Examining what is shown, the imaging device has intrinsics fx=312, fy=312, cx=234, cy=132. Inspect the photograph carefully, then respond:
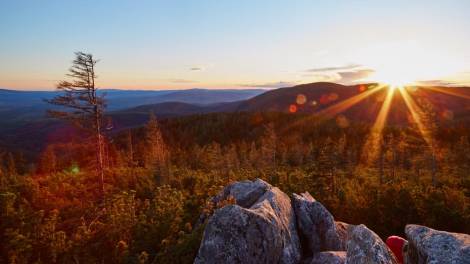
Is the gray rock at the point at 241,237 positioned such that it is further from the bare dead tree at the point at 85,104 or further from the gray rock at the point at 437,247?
the bare dead tree at the point at 85,104

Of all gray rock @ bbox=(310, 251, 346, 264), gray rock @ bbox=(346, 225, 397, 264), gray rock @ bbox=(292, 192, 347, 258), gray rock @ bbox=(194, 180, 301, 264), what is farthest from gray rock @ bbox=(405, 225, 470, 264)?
gray rock @ bbox=(292, 192, 347, 258)

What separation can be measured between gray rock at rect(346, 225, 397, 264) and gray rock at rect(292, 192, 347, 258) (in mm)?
5645

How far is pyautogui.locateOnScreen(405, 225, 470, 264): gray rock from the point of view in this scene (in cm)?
724

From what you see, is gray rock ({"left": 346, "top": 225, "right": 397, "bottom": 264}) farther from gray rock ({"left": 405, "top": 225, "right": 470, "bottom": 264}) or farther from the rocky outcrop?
gray rock ({"left": 405, "top": 225, "right": 470, "bottom": 264})

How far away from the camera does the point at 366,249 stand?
873cm

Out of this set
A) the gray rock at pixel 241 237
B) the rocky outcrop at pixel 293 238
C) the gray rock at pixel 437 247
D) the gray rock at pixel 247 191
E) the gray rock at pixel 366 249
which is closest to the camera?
the gray rock at pixel 437 247

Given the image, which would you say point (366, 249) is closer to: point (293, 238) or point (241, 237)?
point (241, 237)

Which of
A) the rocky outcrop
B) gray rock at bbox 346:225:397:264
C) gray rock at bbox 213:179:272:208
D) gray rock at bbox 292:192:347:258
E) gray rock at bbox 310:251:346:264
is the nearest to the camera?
the rocky outcrop

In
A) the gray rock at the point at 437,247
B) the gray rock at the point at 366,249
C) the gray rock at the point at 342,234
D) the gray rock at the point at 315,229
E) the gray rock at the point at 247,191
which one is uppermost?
the gray rock at the point at 437,247

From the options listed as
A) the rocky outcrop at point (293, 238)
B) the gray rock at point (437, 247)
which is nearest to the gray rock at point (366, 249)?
the rocky outcrop at point (293, 238)

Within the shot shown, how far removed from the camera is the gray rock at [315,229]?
15031 mm

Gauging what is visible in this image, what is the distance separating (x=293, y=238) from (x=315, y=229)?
6.48 ft

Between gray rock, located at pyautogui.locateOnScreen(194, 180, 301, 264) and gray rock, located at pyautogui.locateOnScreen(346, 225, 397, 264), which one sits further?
gray rock, located at pyautogui.locateOnScreen(194, 180, 301, 264)

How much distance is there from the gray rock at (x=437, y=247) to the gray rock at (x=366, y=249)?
0.70m
